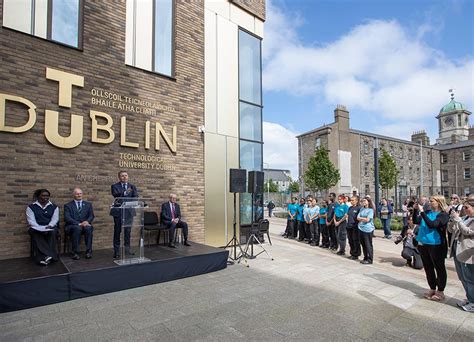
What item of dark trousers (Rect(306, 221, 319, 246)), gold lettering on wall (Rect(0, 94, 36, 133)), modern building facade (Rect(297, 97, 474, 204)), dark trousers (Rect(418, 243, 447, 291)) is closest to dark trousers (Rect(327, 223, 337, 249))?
dark trousers (Rect(306, 221, 319, 246))

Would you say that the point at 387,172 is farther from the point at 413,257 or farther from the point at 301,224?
the point at 413,257

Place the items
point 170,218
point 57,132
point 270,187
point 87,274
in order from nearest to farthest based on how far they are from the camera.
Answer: point 87,274
point 57,132
point 170,218
point 270,187

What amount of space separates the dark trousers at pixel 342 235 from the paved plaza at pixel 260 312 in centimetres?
223

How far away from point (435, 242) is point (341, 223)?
3.97 m

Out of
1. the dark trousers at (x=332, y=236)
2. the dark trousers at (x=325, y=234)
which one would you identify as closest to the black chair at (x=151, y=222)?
the dark trousers at (x=332, y=236)

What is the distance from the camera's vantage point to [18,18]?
600 centimetres

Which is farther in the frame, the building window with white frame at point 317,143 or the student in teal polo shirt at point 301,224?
the building window with white frame at point 317,143

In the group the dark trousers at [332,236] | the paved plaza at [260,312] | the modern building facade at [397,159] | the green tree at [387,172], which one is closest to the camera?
the paved plaza at [260,312]

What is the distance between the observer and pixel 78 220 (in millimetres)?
5930

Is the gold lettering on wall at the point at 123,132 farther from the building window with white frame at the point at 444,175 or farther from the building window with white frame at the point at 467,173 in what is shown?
the building window with white frame at the point at 444,175

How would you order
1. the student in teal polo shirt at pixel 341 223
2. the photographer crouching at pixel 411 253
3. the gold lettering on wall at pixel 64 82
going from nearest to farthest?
1. the gold lettering on wall at pixel 64 82
2. the photographer crouching at pixel 411 253
3. the student in teal polo shirt at pixel 341 223

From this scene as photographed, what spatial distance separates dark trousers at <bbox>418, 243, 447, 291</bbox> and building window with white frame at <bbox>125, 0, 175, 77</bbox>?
7127 millimetres

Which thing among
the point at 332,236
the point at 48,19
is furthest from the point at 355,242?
the point at 48,19

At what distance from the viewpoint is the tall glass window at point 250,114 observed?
9.80 m
